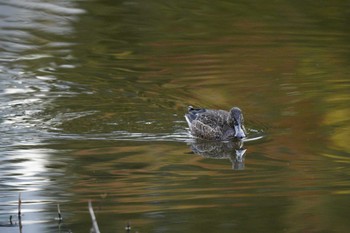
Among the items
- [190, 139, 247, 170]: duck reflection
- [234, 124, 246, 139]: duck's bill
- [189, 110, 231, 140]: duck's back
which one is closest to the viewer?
[190, 139, 247, 170]: duck reflection

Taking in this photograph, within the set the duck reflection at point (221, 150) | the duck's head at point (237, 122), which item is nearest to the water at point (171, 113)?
the duck reflection at point (221, 150)

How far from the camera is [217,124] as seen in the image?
41.4ft

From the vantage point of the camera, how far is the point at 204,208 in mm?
9438

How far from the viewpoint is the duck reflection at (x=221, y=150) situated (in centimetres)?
A: 1157

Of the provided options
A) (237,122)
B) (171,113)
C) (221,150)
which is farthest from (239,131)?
(171,113)

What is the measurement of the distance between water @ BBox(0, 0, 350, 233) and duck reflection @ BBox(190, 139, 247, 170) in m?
0.03

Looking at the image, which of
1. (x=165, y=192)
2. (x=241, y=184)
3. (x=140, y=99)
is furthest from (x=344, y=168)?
(x=140, y=99)

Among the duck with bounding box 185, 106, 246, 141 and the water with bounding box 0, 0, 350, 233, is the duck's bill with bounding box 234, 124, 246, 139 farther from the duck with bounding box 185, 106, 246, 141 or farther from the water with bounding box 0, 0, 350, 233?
the water with bounding box 0, 0, 350, 233

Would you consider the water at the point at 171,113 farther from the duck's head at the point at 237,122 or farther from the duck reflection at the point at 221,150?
the duck's head at the point at 237,122

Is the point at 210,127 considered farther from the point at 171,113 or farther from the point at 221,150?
the point at 171,113

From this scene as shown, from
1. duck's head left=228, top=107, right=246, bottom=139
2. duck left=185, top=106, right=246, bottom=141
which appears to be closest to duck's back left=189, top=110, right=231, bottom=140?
duck left=185, top=106, right=246, bottom=141

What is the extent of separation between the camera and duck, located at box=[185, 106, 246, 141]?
1228cm

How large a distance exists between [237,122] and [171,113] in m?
1.38

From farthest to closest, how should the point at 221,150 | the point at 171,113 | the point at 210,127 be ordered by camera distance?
1. the point at 171,113
2. the point at 210,127
3. the point at 221,150
